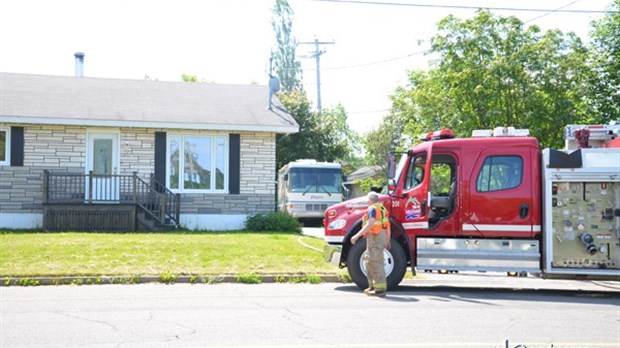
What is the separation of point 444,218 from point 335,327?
15.6 feet

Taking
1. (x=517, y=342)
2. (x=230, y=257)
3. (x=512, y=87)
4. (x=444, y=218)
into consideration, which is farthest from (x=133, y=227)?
(x=517, y=342)

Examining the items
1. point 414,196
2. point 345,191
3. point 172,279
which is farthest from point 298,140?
point 414,196

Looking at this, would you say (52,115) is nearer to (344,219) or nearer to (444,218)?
(344,219)

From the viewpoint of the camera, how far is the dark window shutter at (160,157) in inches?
879

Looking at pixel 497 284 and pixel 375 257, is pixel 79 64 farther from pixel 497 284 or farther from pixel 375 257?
pixel 375 257

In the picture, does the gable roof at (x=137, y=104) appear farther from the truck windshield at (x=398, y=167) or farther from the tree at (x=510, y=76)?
the truck windshield at (x=398, y=167)

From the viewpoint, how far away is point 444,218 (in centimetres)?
1280

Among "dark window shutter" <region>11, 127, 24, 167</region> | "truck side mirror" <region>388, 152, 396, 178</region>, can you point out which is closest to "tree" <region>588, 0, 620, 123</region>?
"truck side mirror" <region>388, 152, 396, 178</region>

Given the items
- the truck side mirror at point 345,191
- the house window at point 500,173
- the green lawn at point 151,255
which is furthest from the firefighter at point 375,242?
the truck side mirror at point 345,191

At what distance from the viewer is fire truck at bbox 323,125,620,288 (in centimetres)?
1224

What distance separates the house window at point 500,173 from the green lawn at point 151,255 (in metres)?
3.70

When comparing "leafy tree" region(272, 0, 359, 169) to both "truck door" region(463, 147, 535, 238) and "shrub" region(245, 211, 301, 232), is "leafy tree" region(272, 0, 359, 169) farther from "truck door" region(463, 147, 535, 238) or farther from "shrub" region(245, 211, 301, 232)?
"truck door" region(463, 147, 535, 238)

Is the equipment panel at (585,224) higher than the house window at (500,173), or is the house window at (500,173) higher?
the house window at (500,173)

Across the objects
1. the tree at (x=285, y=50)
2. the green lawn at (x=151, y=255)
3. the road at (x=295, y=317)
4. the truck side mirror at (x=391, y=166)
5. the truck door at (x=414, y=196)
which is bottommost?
the road at (x=295, y=317)
